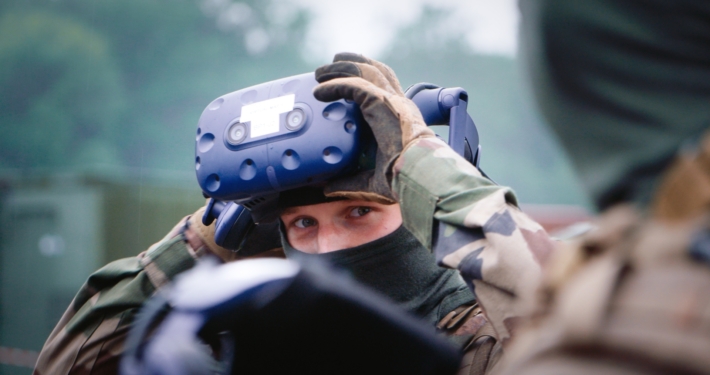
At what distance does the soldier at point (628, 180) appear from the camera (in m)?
0.57

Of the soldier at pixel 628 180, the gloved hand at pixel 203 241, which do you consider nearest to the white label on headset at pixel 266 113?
the gloved hand at pixel 203 241

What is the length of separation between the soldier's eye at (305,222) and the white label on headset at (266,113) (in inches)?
14.7

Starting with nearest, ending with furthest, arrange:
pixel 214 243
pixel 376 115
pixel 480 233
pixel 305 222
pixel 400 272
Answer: pixel 480 233
pixel 376 115
pixel 400 272
pixel 305 222
pixel 214 243

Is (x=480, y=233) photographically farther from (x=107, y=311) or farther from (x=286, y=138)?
(x=107, y=311)

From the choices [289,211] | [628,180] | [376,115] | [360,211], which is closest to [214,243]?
[289,211]

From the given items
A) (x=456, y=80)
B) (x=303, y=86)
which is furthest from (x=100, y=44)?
(x=303, y=86)

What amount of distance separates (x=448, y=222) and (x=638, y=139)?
2.28 ft

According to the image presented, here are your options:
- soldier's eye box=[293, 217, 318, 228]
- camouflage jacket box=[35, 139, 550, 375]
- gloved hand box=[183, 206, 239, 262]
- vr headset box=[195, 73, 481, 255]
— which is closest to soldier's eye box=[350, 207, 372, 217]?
soldier's eye box=[293, 217, 318, 228]

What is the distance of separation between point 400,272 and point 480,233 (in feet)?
2.23

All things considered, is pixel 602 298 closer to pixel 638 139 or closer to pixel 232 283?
pixel 638 139

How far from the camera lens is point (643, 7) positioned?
74 centimetres

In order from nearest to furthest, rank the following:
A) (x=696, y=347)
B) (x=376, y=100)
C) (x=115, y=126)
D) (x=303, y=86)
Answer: (x=696, y=347), (x=376, y=100), (x=303, y=86), (x=115, y=126)

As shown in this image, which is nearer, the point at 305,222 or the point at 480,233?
the point at 480,233

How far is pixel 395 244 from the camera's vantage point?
2.06 m
